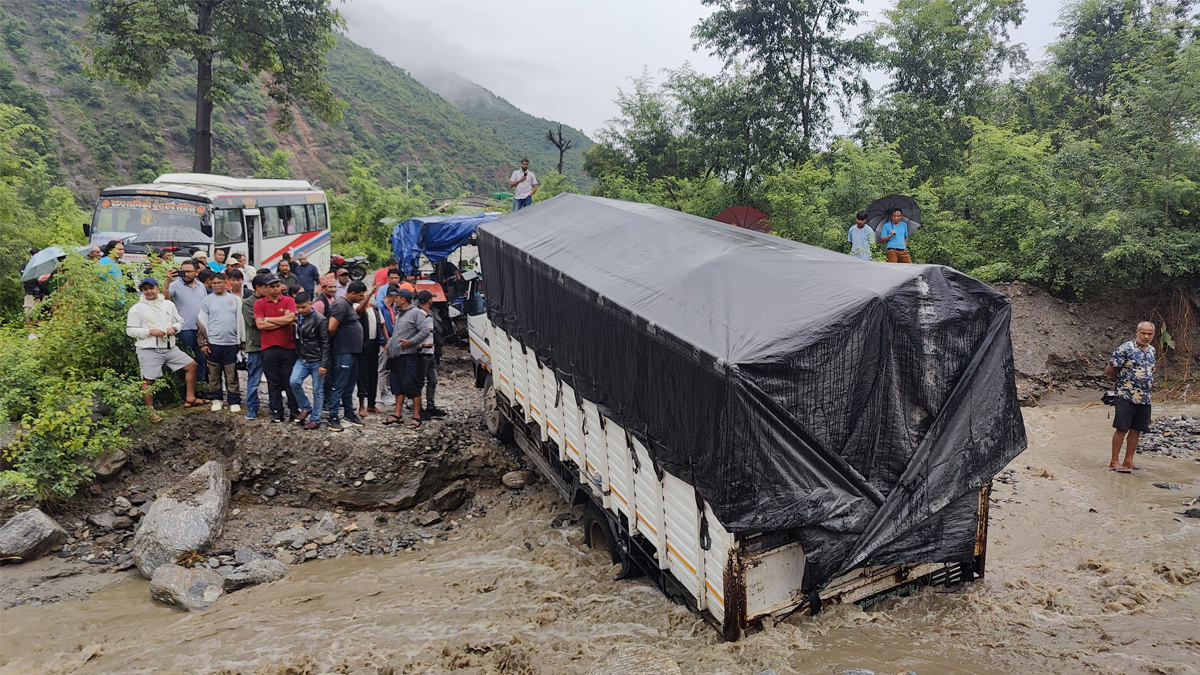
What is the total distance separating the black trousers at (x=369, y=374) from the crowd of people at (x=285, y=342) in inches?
0.5

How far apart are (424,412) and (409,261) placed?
17.2 ft

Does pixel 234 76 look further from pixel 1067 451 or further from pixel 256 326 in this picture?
pixel 1067 451

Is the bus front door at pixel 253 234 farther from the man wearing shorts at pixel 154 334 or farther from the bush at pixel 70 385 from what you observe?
the man wearing shorts at pixel 154 334

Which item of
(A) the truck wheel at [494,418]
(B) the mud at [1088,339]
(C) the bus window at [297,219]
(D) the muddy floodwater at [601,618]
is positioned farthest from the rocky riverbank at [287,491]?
(C) the bus window at [297,219]

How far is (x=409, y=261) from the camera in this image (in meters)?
12.8

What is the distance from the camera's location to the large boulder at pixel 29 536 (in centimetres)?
593

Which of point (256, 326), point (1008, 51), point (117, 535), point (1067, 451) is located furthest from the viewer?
point (1008, 51)

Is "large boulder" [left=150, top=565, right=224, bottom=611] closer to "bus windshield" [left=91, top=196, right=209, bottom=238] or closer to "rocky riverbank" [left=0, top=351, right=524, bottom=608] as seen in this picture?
"rocky riverbank" [left=0, top=351, right=524, bottom=608]

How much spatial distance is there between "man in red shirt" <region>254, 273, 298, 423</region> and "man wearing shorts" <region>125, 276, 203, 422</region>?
89 cm

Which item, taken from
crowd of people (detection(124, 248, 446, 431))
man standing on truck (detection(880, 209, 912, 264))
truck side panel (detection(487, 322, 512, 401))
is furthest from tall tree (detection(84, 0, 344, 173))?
man standing on truck (detection(880, 209, 912, 264))

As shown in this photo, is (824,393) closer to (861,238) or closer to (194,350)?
(861,238)

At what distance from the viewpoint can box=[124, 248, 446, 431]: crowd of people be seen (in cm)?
717

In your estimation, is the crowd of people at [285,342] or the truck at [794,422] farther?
the crowd of people at [285,342]

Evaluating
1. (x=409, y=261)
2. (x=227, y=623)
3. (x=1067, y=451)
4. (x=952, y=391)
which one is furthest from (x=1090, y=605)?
(x=409, y=261)
